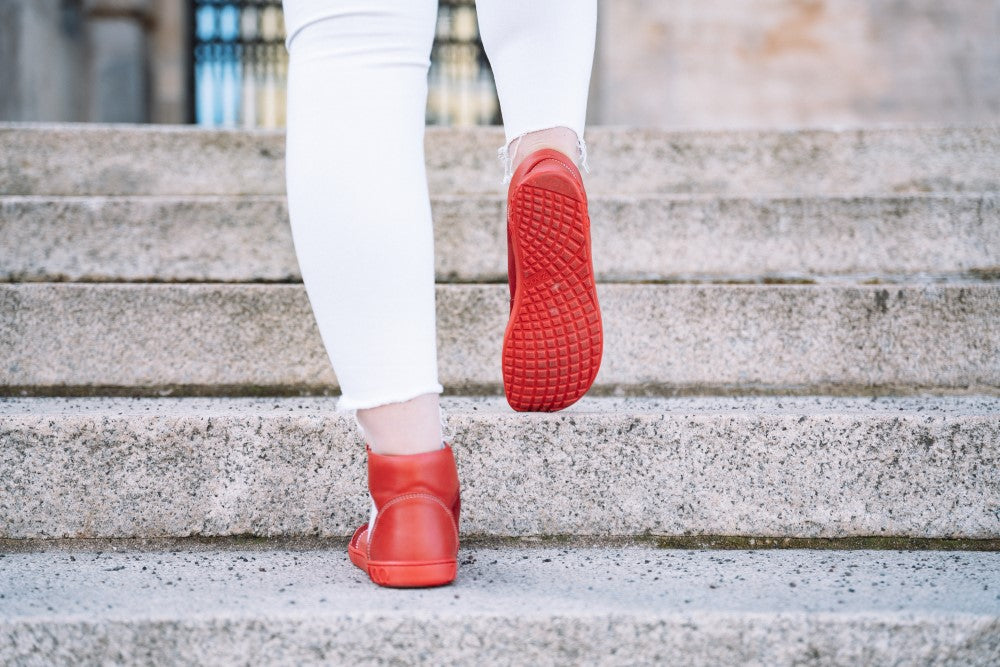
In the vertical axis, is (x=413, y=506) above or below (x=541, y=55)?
below

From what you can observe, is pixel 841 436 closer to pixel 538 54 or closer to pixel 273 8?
pixel 538 54

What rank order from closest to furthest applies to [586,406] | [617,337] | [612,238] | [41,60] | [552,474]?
[552,474]
[586,406]
[617,337]
[612,238]
[41,60]

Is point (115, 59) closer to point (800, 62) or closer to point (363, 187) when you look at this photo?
point (800, 62)

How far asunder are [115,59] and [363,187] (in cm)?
459

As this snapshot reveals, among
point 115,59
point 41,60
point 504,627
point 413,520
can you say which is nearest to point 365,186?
point 413,520

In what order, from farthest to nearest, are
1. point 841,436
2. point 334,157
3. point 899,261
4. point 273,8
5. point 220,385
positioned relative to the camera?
point 273,8
point 899,261
point 220,385
point 841,436
point 334,157

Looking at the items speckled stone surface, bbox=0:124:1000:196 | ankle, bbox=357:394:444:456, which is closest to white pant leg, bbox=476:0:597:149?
Answer: ankle, bbox=357:394:444:456

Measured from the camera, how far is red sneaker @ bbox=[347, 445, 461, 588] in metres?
0.88

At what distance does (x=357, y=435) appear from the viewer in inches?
44.8

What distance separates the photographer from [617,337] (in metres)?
1.46

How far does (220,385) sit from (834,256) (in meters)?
1.24

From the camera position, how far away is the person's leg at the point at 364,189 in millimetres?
799

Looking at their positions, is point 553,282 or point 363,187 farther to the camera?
point 553,282

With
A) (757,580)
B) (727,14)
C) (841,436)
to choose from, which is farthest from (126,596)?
(727,14)
